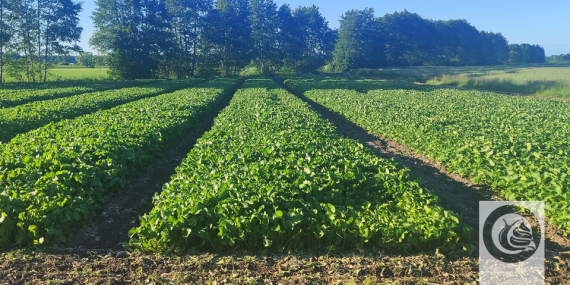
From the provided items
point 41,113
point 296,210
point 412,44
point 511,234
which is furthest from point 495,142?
point 412,44

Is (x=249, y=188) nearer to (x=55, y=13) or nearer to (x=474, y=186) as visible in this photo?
(x=474, y=186)

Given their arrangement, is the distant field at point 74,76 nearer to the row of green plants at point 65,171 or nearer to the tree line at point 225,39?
the tree line at point 225,39

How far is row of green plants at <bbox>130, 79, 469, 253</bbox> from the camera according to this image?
4.57 metres

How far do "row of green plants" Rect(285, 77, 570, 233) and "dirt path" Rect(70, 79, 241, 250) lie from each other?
7877 millimetres

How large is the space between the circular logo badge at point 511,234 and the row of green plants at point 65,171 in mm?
6920

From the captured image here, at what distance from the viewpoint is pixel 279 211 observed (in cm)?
460

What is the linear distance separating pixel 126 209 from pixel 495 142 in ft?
33.9

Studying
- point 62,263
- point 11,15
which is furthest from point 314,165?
point 11,15

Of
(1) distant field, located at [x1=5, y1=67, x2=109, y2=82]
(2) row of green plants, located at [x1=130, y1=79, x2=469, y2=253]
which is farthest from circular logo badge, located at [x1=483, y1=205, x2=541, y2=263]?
(1) distant field, located at [x1=5, y1=67, x2=109, y2=82]

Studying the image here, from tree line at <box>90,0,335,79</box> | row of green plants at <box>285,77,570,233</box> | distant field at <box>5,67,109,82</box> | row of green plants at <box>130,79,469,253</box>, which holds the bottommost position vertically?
row of green plants at <box>130,79,469,253</box>

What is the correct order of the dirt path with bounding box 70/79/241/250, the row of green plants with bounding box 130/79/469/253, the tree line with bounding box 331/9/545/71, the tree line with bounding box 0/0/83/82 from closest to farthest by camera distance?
the row of green plants with bounding box 130/79/469/253
the dirt path with bounding box 70/79/241/250
the tree line with bounding box 0/0/83/82
the tree line with bounding box 331/9/545/71

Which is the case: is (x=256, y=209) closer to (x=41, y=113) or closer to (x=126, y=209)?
(x=126, y=209)

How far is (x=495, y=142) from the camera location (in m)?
9.45

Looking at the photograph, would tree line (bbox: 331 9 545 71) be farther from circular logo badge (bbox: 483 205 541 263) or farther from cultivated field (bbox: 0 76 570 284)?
circular logo badge (bbox: 483 205 541 263)
